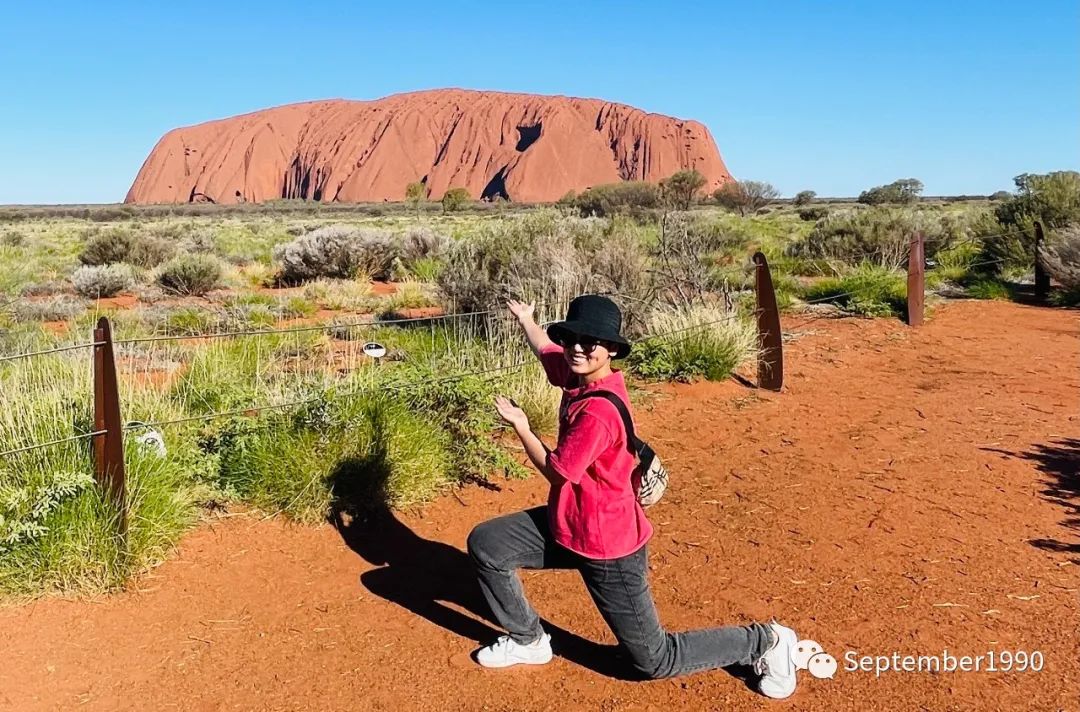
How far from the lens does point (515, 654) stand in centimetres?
321

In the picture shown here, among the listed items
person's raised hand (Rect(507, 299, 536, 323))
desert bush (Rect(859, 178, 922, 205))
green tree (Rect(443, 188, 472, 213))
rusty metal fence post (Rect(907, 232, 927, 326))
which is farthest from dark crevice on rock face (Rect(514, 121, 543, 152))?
person's raised hand (Rect(507, 299, 536, 323))

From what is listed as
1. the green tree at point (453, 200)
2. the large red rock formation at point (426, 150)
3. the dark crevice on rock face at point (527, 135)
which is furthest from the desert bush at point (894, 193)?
the dark crevice on rock face at point (527, 135)

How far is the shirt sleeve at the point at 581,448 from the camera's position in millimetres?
2643

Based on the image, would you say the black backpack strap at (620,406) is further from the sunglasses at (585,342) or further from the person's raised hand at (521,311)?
the person's raised hand at (521,311)

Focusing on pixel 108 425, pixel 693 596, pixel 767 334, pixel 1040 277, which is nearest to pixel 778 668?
pixel 693 596

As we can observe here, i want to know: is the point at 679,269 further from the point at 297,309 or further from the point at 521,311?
the point at 521,311

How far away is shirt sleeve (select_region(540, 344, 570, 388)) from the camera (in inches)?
124

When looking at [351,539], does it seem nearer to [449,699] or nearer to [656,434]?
[449,699]

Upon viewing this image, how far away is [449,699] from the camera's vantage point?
3.04 m

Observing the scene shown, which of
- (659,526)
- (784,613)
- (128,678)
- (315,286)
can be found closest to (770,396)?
(659,526)

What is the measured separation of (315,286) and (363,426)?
373 inches

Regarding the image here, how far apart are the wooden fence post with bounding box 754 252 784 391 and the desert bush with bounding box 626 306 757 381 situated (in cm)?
25

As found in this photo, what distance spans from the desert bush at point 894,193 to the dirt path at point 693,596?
150 ft

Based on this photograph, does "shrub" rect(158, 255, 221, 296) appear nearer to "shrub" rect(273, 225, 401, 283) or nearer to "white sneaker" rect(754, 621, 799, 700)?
"shrub" rect(273, 225, 401, 283)
